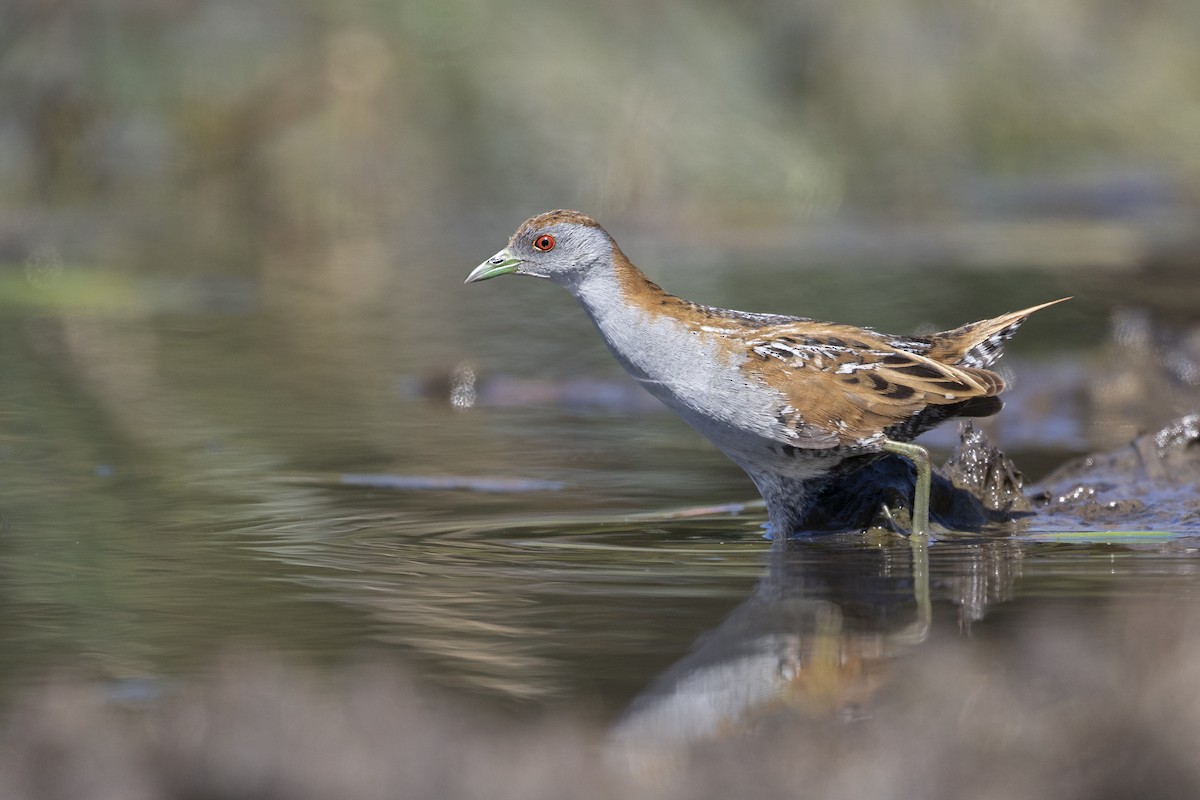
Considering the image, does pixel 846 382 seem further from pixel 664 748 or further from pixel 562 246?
pixel 664 748

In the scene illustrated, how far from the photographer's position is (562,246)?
23.5ft

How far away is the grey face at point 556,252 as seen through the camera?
711 centimetres

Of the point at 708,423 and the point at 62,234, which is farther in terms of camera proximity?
the point at 62,234

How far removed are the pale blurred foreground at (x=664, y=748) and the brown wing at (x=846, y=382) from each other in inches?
108

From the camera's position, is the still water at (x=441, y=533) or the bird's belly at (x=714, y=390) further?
the bird's belly at (x=714, y=390)

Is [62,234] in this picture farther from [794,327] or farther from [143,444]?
[794,327]

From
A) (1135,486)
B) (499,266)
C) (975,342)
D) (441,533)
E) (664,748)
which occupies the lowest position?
(664,748)

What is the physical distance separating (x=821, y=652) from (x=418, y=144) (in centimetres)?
1716

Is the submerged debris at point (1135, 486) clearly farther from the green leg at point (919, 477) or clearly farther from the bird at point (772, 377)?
the bird at point (772, 377)

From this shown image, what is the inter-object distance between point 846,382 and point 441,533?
1.59 metres

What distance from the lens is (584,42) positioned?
886 inches

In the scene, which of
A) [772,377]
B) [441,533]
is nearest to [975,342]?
[772,377]

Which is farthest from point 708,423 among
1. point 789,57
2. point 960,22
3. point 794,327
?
point 960,22

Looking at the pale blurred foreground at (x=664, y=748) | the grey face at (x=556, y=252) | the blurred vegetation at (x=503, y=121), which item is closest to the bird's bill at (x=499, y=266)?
the grey face at (x=556, y=252)
